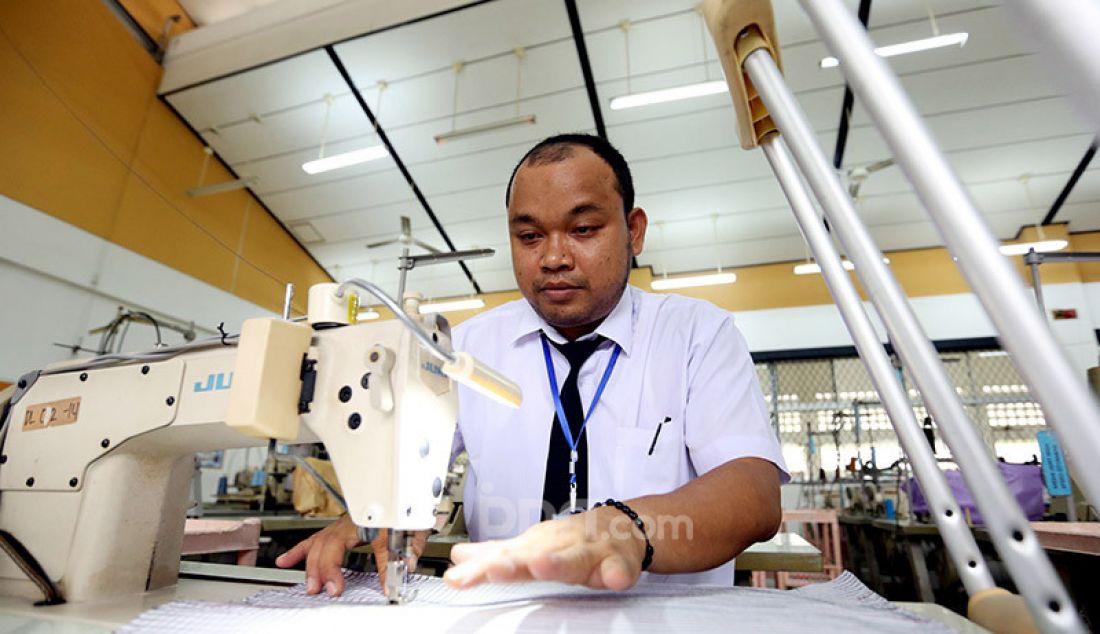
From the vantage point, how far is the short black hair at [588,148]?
1.19 m

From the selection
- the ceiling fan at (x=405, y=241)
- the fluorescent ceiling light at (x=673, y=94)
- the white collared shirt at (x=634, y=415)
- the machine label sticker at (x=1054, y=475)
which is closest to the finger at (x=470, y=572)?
the white collared shirt at (x=634, y=415)

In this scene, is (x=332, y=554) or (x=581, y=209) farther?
(x=581, y=209)

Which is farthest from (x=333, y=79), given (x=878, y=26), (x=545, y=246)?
(x=545, y=246)

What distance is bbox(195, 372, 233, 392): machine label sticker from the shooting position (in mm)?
798

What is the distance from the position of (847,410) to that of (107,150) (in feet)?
30.1

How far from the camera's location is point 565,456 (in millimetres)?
1164

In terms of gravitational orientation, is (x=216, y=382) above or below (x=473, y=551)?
above

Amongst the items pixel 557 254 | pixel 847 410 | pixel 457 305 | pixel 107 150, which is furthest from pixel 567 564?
pixel 847 410

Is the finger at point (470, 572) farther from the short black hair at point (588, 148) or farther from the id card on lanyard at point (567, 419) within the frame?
the short black hair at point (588, 148)

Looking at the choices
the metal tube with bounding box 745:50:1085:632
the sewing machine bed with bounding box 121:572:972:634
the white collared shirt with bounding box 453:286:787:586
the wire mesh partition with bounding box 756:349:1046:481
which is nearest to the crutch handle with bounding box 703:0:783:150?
the metal tube with bounding box 745:50:1085:632

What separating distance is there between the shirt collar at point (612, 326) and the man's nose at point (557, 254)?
20cm

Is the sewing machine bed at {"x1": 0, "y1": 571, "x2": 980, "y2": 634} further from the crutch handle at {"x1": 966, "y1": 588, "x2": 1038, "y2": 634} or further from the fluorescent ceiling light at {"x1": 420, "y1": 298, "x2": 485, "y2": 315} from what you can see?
the fluorescent ceiling light at {"x1": 420, "y1": 298, "x2": 485, "y2": 315}

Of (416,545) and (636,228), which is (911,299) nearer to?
(636,228)

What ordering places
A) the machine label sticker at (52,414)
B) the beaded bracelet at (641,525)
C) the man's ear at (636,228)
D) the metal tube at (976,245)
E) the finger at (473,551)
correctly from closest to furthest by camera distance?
the metal tube at (976,245) < the finger at (473,551) < the beaded bracelet at (641,525) < the machine label sticker at (52,414) < the man's ear at (636,228)
